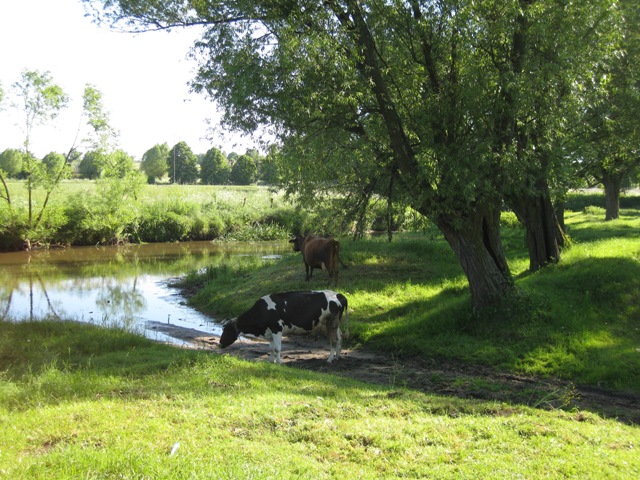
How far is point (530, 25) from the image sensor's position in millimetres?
Answer: 13211

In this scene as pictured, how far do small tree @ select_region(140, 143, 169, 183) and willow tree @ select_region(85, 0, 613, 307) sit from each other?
83.5 meters

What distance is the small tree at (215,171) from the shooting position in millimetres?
87312

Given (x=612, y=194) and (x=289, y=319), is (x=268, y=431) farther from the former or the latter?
(x=612, y=194)

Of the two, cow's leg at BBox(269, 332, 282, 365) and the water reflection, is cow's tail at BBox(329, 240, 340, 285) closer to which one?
the water reflection

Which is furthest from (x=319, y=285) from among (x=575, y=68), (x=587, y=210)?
(x=587, y=210)

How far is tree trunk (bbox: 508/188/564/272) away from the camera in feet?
57.7

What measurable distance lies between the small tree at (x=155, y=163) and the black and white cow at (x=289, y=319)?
280 ft

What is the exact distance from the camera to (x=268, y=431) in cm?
637

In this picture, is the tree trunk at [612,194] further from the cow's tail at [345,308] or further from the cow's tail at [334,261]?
the cow's tail at [345,308]

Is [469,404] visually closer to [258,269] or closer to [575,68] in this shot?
[575,68]

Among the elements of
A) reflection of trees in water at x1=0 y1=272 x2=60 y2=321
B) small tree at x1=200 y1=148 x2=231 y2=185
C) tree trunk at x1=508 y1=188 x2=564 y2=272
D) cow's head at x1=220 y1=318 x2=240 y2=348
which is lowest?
reflection of trees in water at x1=0 y1=272 x2=60 y2=321

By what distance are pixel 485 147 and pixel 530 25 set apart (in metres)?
3.26

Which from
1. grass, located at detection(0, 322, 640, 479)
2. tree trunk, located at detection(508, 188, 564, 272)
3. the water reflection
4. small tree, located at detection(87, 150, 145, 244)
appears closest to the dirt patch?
grass, located at detection(0, 322, 640, 479)

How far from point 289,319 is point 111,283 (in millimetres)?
17513
